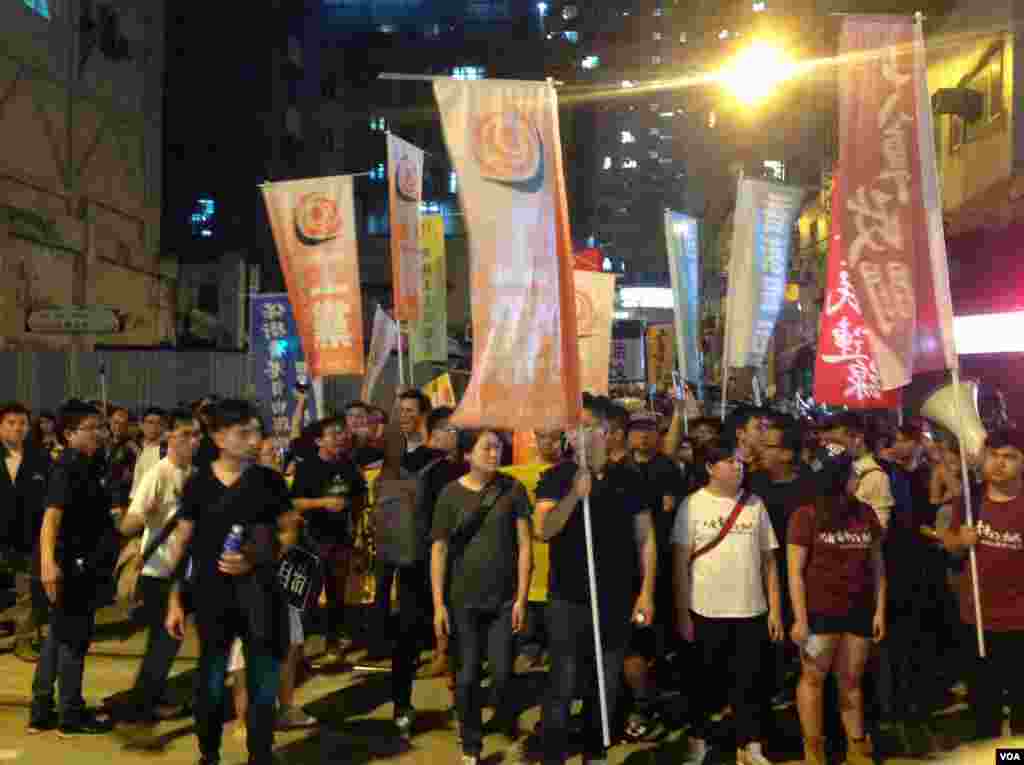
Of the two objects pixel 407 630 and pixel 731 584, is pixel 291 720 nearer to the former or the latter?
pixel 407 630

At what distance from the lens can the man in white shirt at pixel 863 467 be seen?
7035 mm

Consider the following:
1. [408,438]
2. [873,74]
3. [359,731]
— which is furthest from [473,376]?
[873,74]

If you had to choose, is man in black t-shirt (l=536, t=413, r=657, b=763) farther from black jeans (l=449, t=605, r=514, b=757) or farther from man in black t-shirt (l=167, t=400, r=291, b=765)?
man in black t-shirt (l=167, t=400, r=291, b=765)

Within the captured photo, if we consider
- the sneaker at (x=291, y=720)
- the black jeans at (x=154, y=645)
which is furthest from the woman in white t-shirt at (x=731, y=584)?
the black jeans at (x=154, y=645)

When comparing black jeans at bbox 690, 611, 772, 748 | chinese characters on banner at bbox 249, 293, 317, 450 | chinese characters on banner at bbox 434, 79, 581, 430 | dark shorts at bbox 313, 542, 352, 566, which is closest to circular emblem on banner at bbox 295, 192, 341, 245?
chinese characters on banner at bbox 249, 293, 317, 450

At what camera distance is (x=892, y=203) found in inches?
281

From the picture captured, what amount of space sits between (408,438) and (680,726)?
277 centimetres

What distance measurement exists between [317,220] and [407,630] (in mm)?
5168

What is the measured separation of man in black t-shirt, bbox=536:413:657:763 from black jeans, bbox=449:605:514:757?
442 millimetres

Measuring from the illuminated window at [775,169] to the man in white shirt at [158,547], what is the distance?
32.4 meters

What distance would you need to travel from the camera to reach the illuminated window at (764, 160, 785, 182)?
3687 centimetres

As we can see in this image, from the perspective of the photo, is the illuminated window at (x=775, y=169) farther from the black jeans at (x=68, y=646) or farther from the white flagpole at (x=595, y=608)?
the black jeans at (x=68, y=646)

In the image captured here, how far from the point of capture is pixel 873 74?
23.9 feet

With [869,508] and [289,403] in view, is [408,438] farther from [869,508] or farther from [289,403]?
[289,403]
